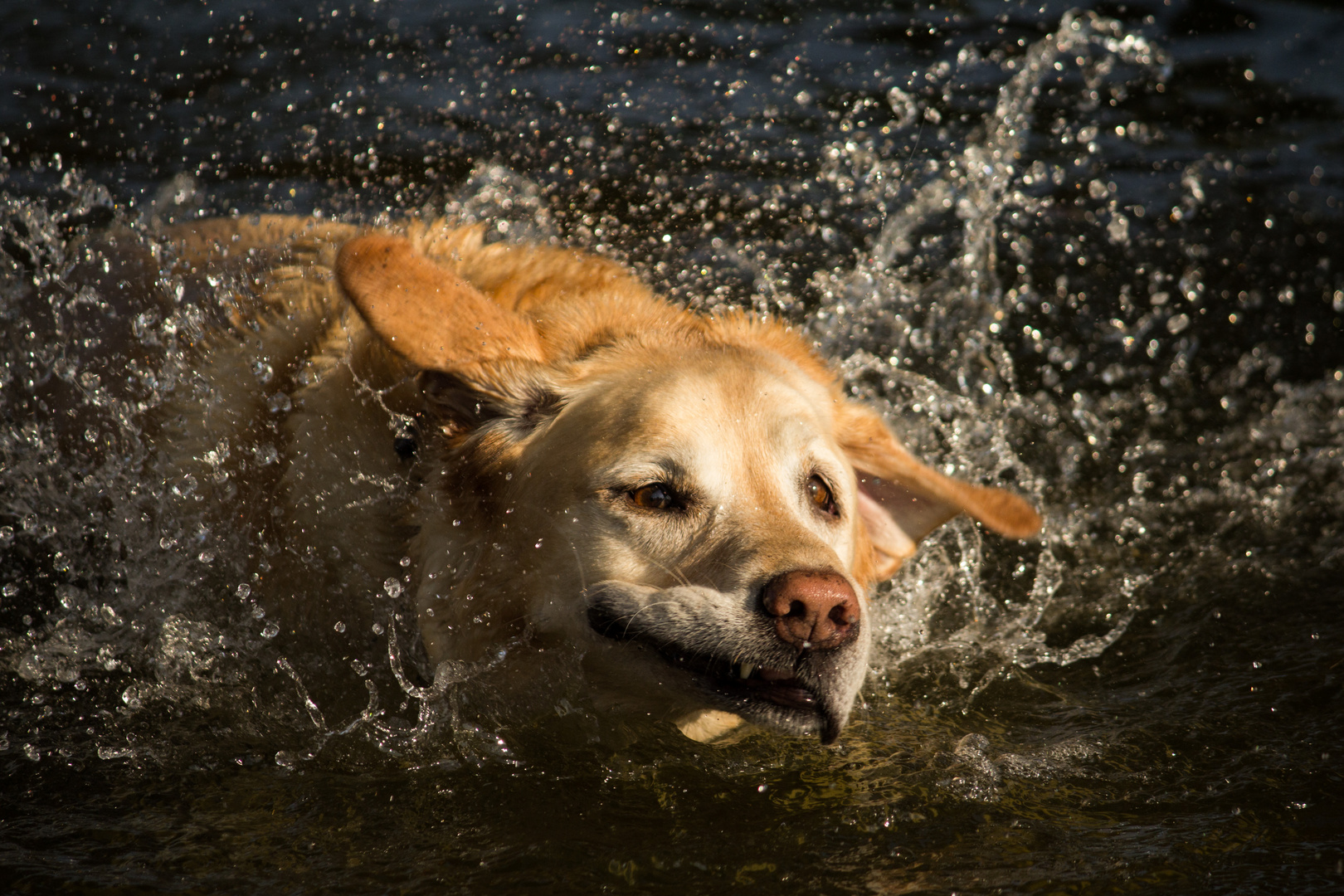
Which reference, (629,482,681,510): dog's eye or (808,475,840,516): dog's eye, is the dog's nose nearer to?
(629,482,681,510): dog's eye

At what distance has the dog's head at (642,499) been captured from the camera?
2.73 m

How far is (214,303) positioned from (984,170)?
5.45m

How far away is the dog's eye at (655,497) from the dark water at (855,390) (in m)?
0.58

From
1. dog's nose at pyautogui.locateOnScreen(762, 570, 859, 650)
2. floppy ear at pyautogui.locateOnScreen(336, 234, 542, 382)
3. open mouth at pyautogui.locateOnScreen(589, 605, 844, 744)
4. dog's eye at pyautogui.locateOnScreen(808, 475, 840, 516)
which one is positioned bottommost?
open mouth at pyautogui.locateOnScreen(589, 605, 844, 744)

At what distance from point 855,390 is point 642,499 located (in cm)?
339

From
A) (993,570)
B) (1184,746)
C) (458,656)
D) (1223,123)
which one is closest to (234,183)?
(458,656)

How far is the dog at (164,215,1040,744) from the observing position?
2.77m

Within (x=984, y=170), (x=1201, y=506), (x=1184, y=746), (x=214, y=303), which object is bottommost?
(x=1184, y=746)

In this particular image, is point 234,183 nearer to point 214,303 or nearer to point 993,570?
point 214,303

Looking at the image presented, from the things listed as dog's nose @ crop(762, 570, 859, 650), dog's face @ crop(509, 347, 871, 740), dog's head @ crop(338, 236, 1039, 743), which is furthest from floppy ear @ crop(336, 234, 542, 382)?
dog's nose @ crop(762, 570, 859, 650)

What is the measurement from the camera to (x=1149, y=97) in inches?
315

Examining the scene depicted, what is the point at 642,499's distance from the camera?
2930 mm

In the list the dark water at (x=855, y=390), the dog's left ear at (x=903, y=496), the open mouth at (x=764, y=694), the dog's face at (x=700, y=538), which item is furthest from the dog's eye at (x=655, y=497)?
the dog's left ear at (x=903, y=496)

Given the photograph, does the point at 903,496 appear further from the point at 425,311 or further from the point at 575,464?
the point at 425,311
